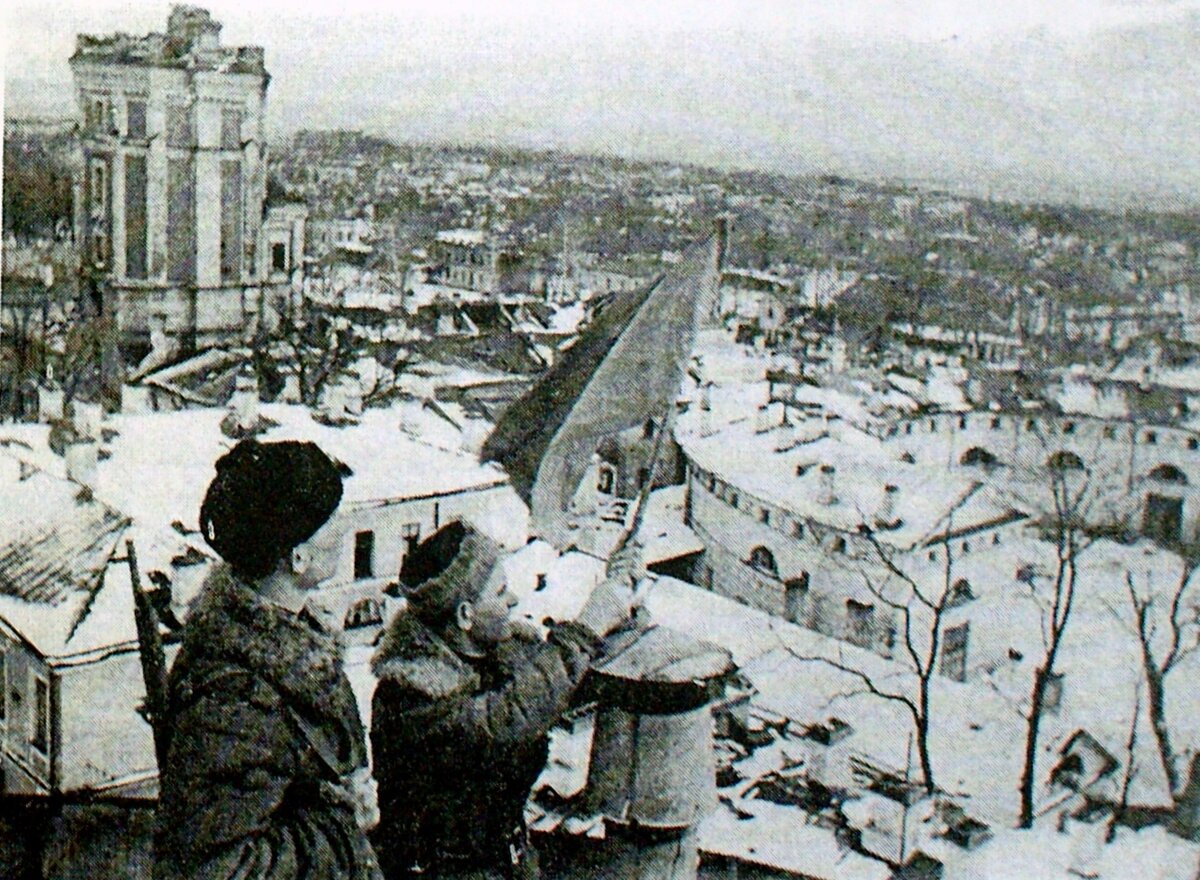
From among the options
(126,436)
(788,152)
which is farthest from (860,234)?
(126,436)

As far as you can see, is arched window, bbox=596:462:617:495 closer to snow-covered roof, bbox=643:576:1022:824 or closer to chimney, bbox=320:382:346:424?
snow-covered roof, bbox=643:576:1022:824

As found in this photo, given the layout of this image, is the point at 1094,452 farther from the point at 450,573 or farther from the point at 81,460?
the point at 81,460

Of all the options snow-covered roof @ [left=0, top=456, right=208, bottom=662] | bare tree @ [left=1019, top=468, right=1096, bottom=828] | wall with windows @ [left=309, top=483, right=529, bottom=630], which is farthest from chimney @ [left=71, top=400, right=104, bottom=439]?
bare tree @ [left=1019, top=468, right=1096, bottom=828]

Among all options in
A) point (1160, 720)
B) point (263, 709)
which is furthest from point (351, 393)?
point (1160, 720)

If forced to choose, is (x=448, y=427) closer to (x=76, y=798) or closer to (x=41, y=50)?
(x=76, y=798)

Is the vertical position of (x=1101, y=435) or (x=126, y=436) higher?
(x=1101, y=435)

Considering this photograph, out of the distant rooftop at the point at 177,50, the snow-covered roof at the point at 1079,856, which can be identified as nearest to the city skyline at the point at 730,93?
the distant rooftop at the point at 177,50
